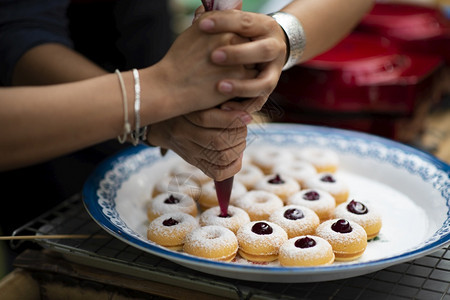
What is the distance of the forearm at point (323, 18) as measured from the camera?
3.59ft

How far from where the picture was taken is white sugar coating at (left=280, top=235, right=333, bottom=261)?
0.87 m

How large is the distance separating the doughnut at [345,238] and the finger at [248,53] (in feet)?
1.00

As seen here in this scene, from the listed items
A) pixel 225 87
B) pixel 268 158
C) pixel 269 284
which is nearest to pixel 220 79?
pixel 225 87

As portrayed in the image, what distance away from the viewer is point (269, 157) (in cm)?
129

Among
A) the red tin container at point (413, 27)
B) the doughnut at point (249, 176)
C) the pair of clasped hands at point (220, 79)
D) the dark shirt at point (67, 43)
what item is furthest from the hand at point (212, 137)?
the red tin container at point (413, 27)

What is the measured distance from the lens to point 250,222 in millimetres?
1002

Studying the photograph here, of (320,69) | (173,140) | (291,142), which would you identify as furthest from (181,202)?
(320,69)

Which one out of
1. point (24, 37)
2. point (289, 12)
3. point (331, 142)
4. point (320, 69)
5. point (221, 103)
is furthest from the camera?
point (320, 69)

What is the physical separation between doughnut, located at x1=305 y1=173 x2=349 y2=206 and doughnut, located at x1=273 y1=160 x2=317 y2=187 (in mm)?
19

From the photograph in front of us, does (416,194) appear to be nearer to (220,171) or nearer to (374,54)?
(220,171)

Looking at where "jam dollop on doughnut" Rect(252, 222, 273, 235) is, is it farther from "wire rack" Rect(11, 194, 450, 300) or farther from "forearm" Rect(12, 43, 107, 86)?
"forearm" Rect(12, 43, 107, 86)

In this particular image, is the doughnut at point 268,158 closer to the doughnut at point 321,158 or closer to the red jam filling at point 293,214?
the doughnut at point 321,158

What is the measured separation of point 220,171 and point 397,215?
0.37 meters

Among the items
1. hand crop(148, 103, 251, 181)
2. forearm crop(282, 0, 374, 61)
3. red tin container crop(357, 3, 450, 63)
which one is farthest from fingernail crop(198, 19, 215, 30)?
red tin container crop(357, 3, 450, 63)
